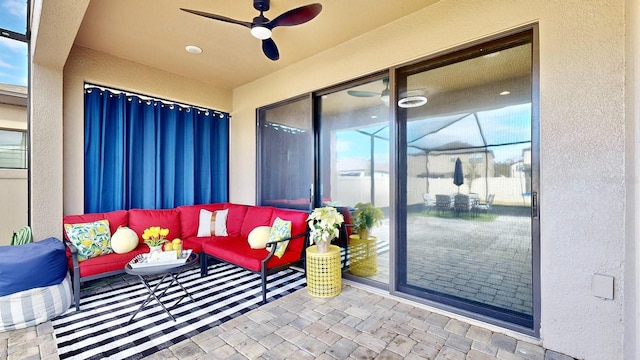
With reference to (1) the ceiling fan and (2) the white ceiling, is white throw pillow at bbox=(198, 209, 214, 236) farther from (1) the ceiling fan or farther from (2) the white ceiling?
(1) the ceiling fan

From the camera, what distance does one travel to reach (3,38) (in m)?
2.85

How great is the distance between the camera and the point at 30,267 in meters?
2.28

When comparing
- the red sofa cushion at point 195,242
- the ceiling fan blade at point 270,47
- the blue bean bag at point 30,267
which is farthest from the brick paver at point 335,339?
the ceiling fan blade at point 270,47

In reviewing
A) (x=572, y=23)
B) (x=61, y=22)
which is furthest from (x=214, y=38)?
(x=572, y=23)

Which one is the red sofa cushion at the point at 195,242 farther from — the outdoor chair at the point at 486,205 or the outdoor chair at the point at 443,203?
the outdoor chair at the point at 486,205

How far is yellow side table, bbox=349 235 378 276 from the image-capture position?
310 centimetres

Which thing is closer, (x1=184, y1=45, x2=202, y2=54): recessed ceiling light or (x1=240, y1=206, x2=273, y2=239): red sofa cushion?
(x1=184, y1=45, x2=202, y2=54): recessed ceiling light

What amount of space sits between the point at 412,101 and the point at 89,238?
3685mm

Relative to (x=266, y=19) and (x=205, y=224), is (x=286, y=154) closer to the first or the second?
(x=205, y=224)

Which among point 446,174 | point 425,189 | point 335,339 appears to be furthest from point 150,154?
point 446,174

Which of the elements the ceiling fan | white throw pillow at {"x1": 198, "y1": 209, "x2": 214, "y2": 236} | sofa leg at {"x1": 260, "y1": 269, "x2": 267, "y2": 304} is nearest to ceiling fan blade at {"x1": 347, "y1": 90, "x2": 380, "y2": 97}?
the ceiling fan

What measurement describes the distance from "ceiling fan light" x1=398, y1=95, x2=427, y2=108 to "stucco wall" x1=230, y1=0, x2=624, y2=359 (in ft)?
2.27

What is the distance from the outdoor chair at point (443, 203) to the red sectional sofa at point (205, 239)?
1.48 metres

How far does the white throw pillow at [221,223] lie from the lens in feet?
13.0
